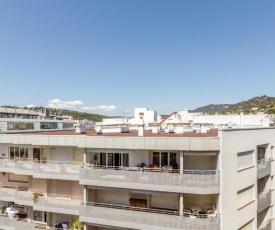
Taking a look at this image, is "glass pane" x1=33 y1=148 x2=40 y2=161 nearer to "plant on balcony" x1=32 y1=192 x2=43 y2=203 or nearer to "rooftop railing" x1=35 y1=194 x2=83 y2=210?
"plant on balcony" x1=32 y1=192 x2=43 y2=203

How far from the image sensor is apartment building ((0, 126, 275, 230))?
18.4 metres

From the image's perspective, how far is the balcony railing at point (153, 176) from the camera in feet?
59.3

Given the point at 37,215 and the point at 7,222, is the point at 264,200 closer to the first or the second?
the point at 37,215

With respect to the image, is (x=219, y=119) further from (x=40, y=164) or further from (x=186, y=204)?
(x=40, y=164)

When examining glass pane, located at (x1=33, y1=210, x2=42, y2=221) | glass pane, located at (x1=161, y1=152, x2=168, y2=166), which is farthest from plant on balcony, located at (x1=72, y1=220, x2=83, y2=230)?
glass pane, located at (x1=161, y1=152, x2=168, y2=166)

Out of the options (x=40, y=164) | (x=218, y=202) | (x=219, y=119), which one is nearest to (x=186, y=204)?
(x=218, y=202)

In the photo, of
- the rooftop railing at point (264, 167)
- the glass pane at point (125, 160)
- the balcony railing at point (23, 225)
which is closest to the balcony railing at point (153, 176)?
the glass pane at point (125, 160)

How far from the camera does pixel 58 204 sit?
73.3ft

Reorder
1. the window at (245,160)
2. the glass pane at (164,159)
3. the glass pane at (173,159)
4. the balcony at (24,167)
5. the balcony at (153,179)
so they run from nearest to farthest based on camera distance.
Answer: the balcony at (153,179)
the glass pane at (173,159)
the glass pane at (164,159)
the window at (245,160)
the balcony at (24,167)

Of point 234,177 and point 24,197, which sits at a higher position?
point 234,177

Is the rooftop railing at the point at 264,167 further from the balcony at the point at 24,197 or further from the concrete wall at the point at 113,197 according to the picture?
the balcony at the point at 24,197

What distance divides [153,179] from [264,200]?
12052 mm

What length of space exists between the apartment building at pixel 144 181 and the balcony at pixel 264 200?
89mm

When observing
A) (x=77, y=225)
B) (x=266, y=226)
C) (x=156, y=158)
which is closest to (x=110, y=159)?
(x=156, y=158)
